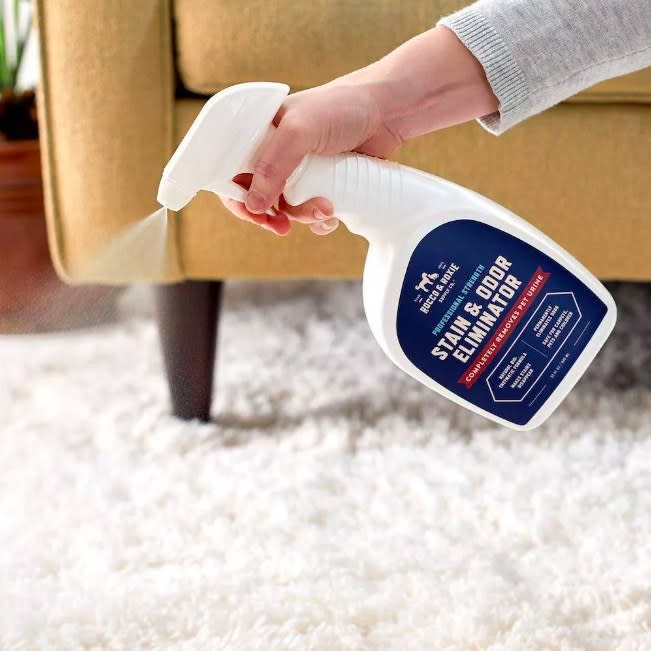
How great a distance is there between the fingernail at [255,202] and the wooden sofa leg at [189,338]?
1.21ft

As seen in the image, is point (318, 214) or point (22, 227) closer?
point (318, 214)

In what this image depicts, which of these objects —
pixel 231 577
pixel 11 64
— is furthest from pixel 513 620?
pixel 11 64

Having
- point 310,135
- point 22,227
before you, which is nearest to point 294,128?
point 310,135

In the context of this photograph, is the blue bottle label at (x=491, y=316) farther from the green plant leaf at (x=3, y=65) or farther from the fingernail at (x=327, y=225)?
the green plant leaf at (x=3, y=65)

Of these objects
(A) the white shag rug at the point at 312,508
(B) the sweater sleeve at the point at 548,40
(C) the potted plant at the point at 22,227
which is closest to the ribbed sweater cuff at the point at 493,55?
(B) the sweater sleeve at the point at 548,40

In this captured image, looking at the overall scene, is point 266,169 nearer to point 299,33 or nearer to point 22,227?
point 299,33

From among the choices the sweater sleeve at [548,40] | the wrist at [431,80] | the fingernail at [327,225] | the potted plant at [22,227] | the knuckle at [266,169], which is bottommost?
the potted plant at [22,227]

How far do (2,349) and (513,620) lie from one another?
2.52 feet

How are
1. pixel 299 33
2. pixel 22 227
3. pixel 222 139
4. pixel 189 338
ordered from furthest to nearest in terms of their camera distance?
1. pixel 22 227
2. pixel 189 338
3. pixel 299 33
4. pixel 222 139

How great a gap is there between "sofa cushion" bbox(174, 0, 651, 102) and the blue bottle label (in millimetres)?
228

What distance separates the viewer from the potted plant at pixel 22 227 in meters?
1.22

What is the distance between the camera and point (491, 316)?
2.20ft

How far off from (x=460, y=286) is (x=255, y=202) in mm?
157

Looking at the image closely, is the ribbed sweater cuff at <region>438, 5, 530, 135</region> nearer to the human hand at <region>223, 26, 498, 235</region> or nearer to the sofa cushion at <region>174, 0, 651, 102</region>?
the human hand at <region>223, 26, 498, 235</region>
